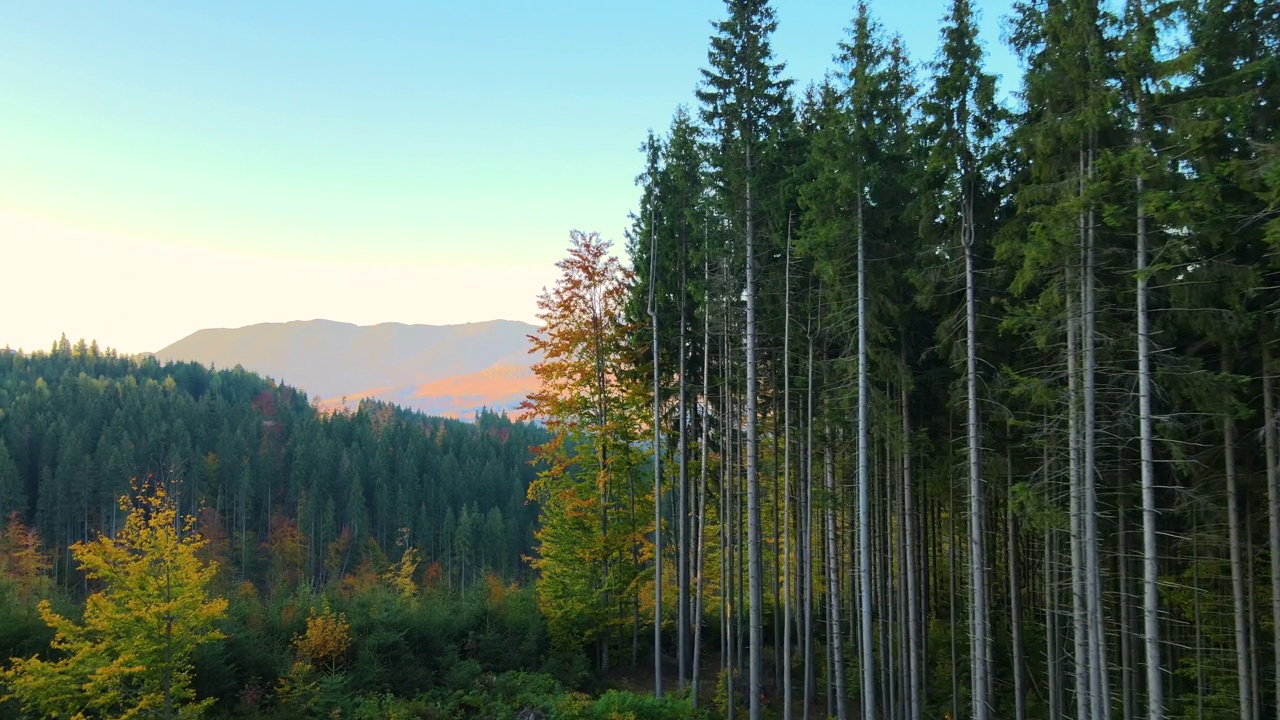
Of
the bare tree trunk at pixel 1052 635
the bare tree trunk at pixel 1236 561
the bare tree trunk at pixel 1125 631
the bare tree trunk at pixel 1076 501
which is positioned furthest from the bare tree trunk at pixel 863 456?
the bare tree trunk at pixel 1236 561

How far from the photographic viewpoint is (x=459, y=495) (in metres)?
84.7

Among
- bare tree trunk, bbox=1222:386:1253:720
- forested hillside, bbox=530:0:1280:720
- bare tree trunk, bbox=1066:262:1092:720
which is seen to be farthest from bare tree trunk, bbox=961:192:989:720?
bare tree trunk, bbox=1222:386:1253:720

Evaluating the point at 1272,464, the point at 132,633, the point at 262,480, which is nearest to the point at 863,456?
the point at 1272,464

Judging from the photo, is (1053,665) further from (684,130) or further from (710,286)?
(684,130)

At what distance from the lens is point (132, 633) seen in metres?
13.3

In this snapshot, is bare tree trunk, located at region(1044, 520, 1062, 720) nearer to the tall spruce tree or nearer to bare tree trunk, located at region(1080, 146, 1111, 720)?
bare tree trunk, located at region(1080, 146, 1111, 720)

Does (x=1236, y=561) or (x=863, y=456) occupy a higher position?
(x=863, y=456)

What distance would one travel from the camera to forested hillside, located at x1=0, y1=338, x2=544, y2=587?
6588 centimetres

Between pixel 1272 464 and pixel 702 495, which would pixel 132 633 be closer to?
Answer: pixel 702 495

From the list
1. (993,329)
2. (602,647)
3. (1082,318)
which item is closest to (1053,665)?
(993,329)

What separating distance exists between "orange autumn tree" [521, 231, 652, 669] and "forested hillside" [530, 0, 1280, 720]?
0.09m

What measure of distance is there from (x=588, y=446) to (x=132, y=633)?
11937 millimetres

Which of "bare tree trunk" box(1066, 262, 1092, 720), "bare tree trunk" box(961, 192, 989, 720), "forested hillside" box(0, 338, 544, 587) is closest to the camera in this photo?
"bare tree trunk" box(1066, 262, 1092, 720)

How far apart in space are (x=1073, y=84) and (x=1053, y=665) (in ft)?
38.8
